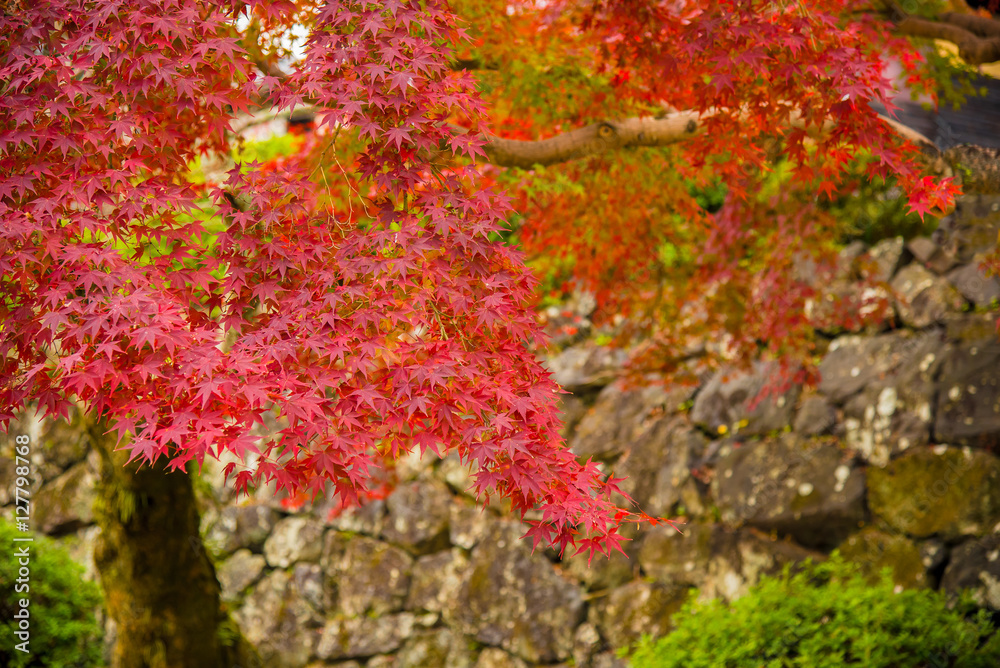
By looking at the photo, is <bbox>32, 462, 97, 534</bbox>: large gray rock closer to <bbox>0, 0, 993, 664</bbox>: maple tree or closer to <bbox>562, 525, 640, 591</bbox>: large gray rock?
<bbox>562, 525, 640, 591</bbox>: large gray rock

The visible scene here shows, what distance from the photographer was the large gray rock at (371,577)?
25.5 ft

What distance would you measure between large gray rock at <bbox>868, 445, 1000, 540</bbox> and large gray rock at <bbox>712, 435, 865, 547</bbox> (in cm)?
19

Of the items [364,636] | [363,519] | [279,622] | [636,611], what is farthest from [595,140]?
[279,622]

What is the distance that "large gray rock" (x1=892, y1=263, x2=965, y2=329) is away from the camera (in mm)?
6594

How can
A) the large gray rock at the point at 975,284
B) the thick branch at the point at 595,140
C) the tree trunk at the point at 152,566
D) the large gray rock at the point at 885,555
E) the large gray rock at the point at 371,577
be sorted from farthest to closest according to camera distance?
the large gray rock at the point at 371,577
the large gray rock at the point at 975,284
the large gray rock at the point at 885,555
the tree trunk at the point at 152,566
the thick branch at the point at 595,140

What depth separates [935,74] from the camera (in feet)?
16.6

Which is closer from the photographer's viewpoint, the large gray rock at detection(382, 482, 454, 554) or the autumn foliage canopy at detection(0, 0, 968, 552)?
the autumn foliage canopy at detection(0, 0, 968, 552)

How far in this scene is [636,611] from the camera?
6.66 metres

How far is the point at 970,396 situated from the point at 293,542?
671 centimetres

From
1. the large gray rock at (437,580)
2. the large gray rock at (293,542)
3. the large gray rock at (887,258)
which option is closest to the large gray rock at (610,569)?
the large gray rock at (437,580)

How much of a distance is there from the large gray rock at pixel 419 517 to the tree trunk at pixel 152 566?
3119 millimetres

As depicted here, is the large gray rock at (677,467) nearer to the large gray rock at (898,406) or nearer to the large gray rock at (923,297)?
the large gray rock at (898,406)

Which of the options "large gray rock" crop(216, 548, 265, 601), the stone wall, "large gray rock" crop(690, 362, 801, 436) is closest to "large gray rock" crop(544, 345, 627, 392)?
the stone wall

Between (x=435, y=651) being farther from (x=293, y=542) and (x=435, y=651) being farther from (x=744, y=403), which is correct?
(x=744, y=403)
